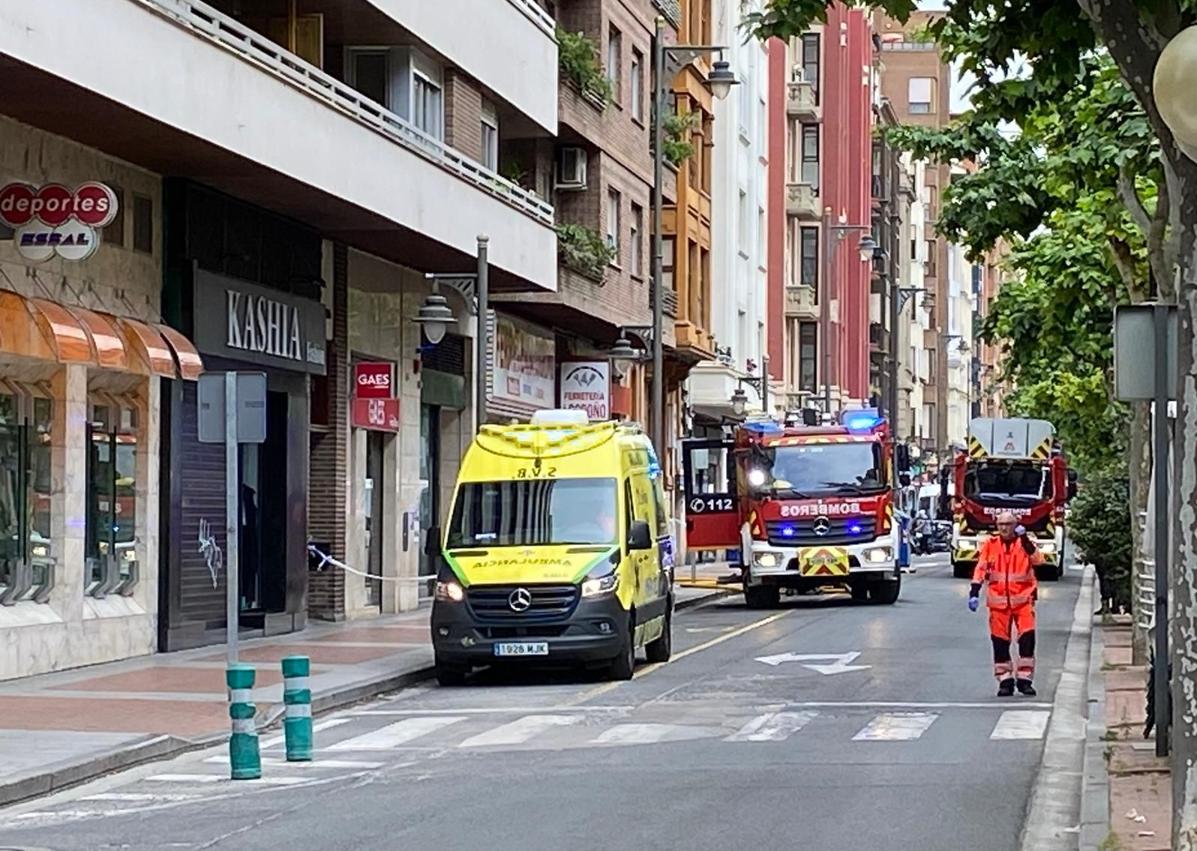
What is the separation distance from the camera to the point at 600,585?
2198 cm

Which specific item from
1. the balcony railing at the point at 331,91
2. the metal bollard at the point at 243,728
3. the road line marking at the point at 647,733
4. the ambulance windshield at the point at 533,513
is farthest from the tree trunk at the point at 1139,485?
the metal bollard at the point at 243,728

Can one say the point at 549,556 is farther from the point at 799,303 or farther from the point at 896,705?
the point at 799,303

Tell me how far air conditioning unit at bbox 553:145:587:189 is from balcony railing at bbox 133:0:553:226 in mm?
5699

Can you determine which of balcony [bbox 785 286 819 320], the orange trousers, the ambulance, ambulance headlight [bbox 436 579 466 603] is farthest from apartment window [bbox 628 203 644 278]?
balcony [bbox 785 286 819 320]

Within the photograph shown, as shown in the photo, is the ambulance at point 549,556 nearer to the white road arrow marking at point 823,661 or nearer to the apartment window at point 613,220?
the white road arrow marking at point 823,661

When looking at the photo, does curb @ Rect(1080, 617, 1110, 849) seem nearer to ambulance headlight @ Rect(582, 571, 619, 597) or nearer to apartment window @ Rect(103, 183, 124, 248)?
ambulance headlight @ Rect(582, 571, 619, 597)

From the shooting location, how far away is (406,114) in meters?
30.5

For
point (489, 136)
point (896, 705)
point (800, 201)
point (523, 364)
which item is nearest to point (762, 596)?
point (523, 364)

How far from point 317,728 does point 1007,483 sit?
111 ft

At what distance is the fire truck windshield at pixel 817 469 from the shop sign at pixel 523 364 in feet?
14.8

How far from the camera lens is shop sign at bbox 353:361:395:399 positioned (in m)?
32.0

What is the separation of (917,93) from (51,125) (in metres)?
118

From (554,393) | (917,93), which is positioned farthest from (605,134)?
(917,93)

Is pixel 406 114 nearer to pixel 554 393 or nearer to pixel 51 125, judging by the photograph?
pixel 51 125
